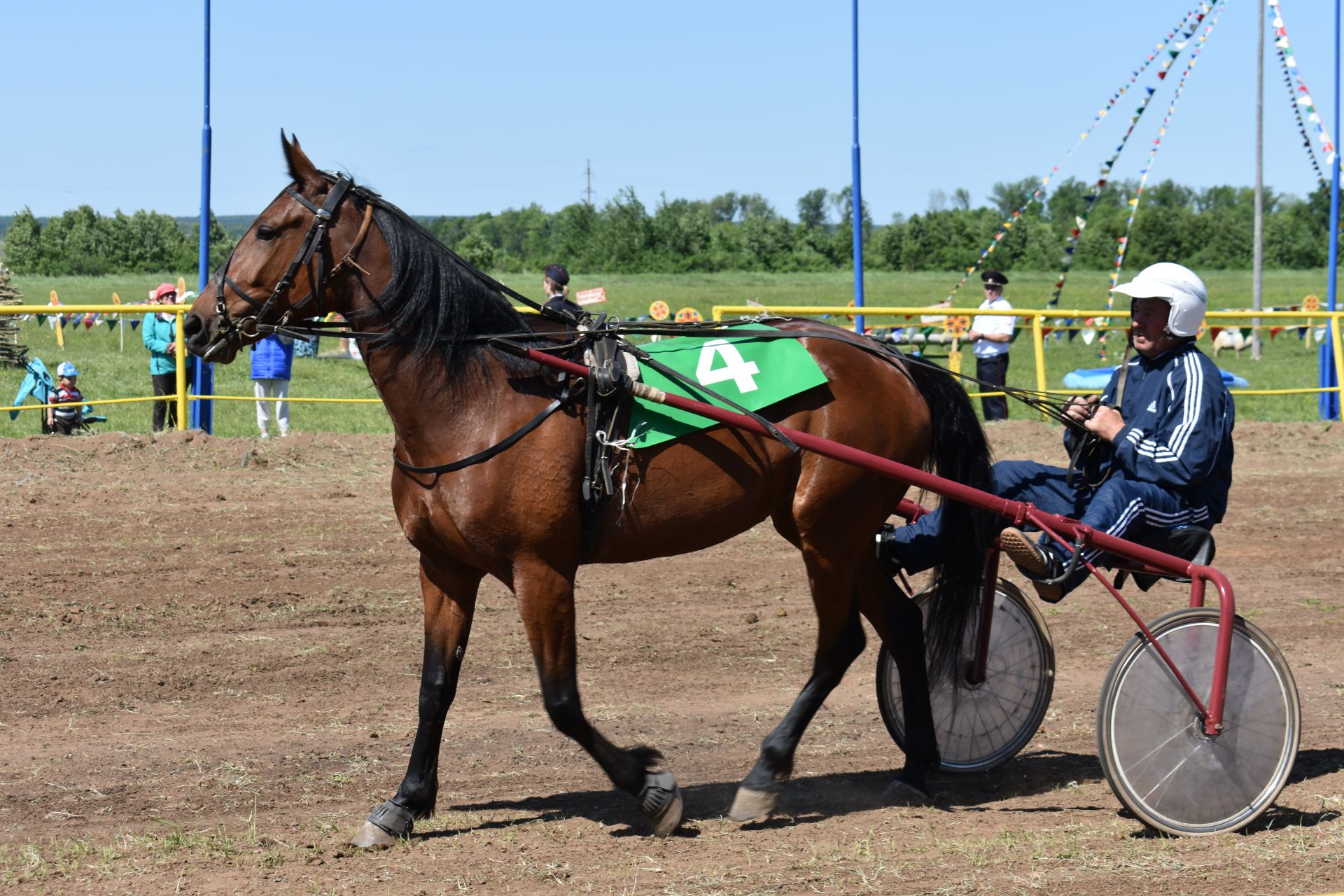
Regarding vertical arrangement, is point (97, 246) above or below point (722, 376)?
above

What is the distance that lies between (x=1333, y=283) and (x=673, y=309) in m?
18.5

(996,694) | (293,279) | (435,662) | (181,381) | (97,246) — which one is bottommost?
(996,694)

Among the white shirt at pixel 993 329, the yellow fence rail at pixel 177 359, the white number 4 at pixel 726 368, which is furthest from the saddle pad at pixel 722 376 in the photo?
the white shirt at pixel 993 329

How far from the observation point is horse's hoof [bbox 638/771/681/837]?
4.55m

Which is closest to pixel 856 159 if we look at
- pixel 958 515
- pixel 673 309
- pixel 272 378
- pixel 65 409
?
pixel 272 378

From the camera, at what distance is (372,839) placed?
4434 mm

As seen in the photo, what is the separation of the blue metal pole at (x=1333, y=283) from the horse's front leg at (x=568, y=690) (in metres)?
12.8

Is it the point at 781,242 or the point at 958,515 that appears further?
the point at 781,242

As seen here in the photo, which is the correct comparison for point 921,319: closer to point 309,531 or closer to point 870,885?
point 309,531

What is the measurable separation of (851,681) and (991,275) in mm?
8087

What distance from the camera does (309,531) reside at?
31.3ft

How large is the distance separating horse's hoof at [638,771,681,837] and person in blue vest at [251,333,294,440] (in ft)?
29.1

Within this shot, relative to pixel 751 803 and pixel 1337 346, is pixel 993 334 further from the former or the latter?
pixel 751 803

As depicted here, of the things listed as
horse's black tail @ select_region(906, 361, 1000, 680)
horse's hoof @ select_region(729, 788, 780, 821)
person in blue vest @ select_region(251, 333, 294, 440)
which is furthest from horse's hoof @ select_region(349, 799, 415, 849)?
person in blue vest @ select_region(251, 333, 294, 440)
